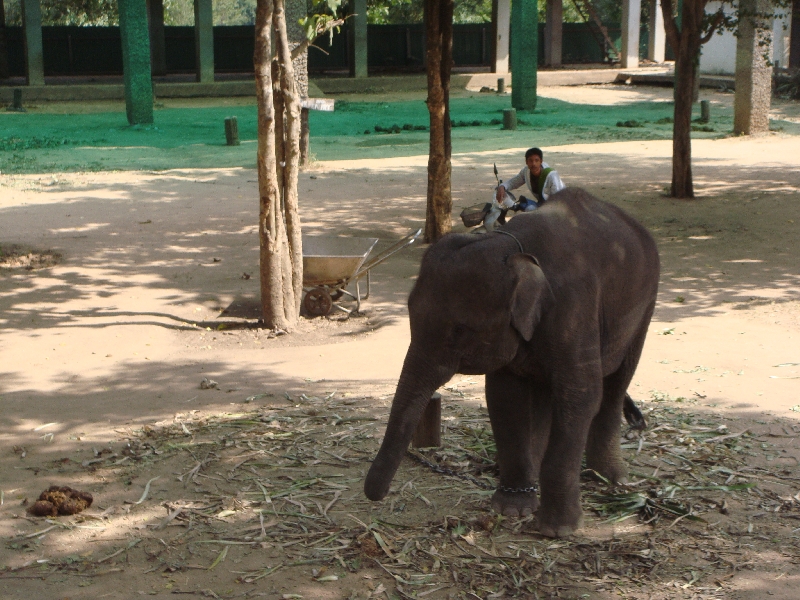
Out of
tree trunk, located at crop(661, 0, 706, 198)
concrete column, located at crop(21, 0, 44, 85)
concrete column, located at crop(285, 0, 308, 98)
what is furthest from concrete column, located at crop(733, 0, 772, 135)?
concrete column, located at crop(21, 0, 44, 85)

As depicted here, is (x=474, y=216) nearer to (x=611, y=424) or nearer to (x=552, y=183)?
(x=552, y=183)

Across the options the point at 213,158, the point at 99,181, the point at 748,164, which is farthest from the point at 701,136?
the point at 99,181

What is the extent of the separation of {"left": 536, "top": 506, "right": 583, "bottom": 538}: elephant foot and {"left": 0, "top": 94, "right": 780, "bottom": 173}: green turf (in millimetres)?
16041

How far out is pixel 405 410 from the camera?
13.8 ft

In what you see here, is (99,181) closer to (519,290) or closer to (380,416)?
(380,416)

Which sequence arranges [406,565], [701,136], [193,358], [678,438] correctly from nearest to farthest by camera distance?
[406,565]
[678,438]
[193,358]
[701,136]

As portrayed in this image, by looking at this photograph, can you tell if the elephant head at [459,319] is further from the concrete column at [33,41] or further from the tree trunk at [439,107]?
the concrete column at [33,41]

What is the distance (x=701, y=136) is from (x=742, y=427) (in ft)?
61.1

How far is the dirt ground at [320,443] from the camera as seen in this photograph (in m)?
4.54

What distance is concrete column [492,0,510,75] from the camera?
36.0 metres

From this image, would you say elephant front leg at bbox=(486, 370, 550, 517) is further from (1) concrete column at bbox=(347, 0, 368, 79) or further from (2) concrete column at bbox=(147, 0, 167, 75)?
(2) concrete column at bbox=(147, 0, 167, 75)

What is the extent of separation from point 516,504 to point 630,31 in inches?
1450

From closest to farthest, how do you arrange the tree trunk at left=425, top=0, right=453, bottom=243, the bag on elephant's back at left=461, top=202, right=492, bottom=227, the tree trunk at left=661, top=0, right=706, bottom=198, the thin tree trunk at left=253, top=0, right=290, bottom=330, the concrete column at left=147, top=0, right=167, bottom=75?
the thin tree trunk at left=253, top=0, right=290, bottom=330 → the bag on elephant's back at left=461, top=202, right=492, bottom=227 → the tree trunk at left=425, top=0, right=453, bottom=243 → the tree trunk at left=661, top=0, right=706, bottom=198 → the concrete column at left=147, top=0, right=167, bottom=75

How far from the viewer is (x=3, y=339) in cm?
883
